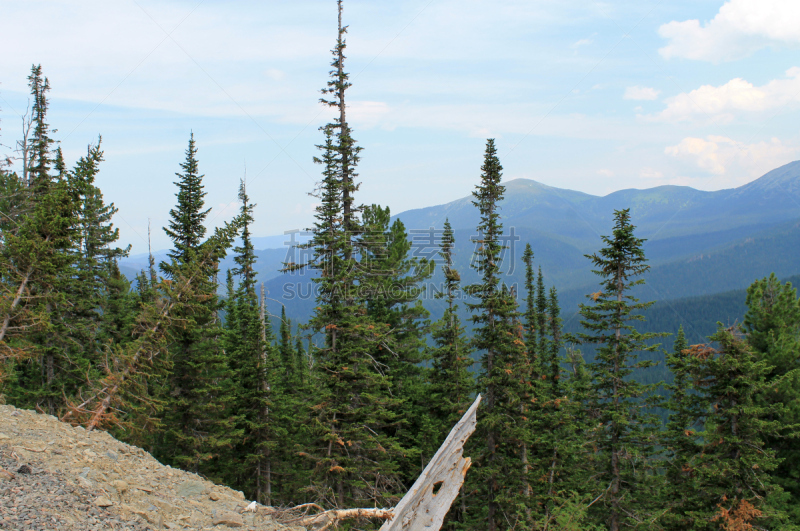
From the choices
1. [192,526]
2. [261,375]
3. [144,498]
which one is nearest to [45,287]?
[261,375]

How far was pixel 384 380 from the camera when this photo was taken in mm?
17797

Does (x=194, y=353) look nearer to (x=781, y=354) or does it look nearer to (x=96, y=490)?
(x=96, y=490)

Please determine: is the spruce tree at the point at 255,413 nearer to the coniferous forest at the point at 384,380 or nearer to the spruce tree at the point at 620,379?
the coniferous forest at the point at 384,380

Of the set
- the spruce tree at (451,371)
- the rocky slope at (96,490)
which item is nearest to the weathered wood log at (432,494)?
the rocky slope at (96,490)

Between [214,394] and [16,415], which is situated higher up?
[16,415]

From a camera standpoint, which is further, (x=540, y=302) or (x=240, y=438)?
(x=540, y=302)

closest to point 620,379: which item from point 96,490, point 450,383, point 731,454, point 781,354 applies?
point 731,454

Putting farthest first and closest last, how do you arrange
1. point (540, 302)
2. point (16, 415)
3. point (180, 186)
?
point (540, 302) < point (180, 186) < point (16, 415)

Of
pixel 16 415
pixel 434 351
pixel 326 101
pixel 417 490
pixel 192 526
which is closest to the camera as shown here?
pixel 192 526

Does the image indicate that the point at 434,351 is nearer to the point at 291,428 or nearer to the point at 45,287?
the point at 291,428

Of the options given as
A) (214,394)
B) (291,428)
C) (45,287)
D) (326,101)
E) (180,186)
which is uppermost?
(326,101)

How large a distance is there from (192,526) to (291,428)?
18915 millimetres

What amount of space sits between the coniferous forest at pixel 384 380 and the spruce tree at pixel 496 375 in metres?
0.10

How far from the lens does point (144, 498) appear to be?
7.24 metres
